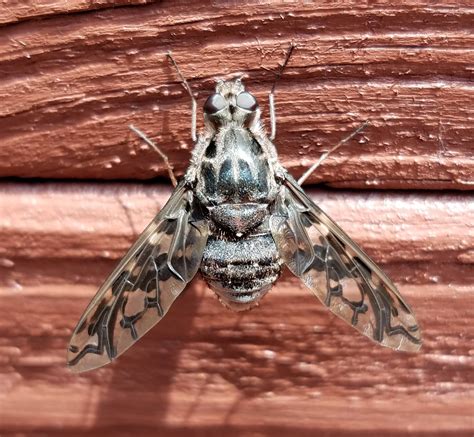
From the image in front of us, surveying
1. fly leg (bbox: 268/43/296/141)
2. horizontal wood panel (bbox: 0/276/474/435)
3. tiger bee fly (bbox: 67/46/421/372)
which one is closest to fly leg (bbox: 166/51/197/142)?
tiger bee fly (bbox: 67/46/421/372)

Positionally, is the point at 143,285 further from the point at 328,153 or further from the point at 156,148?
the point at 328,153

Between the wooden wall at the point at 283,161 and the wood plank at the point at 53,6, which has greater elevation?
the wood plank at the point at 53,6

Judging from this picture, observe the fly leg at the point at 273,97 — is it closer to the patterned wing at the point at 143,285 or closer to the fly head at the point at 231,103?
the fly head at the point at 231,103

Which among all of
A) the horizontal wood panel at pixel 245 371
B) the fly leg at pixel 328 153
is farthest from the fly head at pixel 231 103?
the horizontal wood panel at pixel 245 371

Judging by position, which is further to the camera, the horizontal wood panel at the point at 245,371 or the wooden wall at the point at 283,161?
the horizontal wood panel at the point at 245,371

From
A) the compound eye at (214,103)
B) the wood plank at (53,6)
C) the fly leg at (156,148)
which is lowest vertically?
the fly leg at (156,148)

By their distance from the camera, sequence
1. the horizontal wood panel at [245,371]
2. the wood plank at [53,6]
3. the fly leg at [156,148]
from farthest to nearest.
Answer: the horizontal wood panel at [245,371]
the fly leg at [156,148]
the wood plank at [53,6]

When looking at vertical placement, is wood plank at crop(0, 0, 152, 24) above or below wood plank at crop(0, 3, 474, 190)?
above

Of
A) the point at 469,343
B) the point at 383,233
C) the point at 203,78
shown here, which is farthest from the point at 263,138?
the point at 469,343

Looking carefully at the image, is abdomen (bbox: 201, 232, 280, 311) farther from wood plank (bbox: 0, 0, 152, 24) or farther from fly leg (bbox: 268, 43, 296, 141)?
wood plank (bbox: 0, 0, 152, 24)
